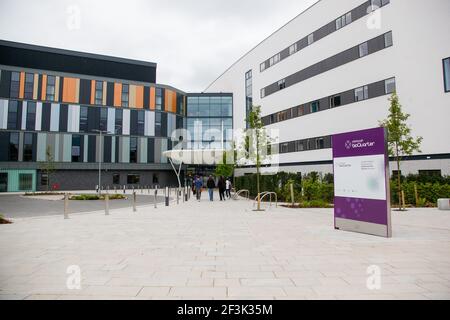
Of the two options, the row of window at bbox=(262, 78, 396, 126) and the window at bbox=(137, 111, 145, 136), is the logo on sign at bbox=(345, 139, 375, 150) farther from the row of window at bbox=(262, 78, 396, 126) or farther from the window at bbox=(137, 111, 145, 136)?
the window at bbox=(137, 111, 145, 136)

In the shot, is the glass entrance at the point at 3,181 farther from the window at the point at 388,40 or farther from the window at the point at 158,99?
the window at the point at 388,40

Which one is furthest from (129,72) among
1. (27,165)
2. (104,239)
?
(104,239)

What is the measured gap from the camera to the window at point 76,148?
4597 cm

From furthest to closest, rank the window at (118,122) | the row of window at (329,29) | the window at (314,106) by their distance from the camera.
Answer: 1. the window at (118,122)
2. the window at (314,106)
3. the row of window at (329,29)

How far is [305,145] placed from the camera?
107 feet

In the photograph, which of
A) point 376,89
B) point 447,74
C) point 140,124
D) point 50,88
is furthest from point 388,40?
point 50,88

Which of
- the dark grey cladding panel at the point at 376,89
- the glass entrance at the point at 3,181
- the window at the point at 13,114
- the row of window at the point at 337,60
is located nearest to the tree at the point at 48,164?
the glass entrance at the point at 3,181

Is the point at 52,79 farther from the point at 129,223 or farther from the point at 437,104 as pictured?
the point at 437,104

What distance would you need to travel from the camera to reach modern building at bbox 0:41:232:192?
4300 centimetres

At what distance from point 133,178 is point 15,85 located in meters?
22.0

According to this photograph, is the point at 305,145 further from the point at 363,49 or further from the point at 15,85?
the point at 15,85

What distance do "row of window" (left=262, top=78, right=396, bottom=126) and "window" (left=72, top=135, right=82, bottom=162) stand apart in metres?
30.4

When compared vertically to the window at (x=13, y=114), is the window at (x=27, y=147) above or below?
below
